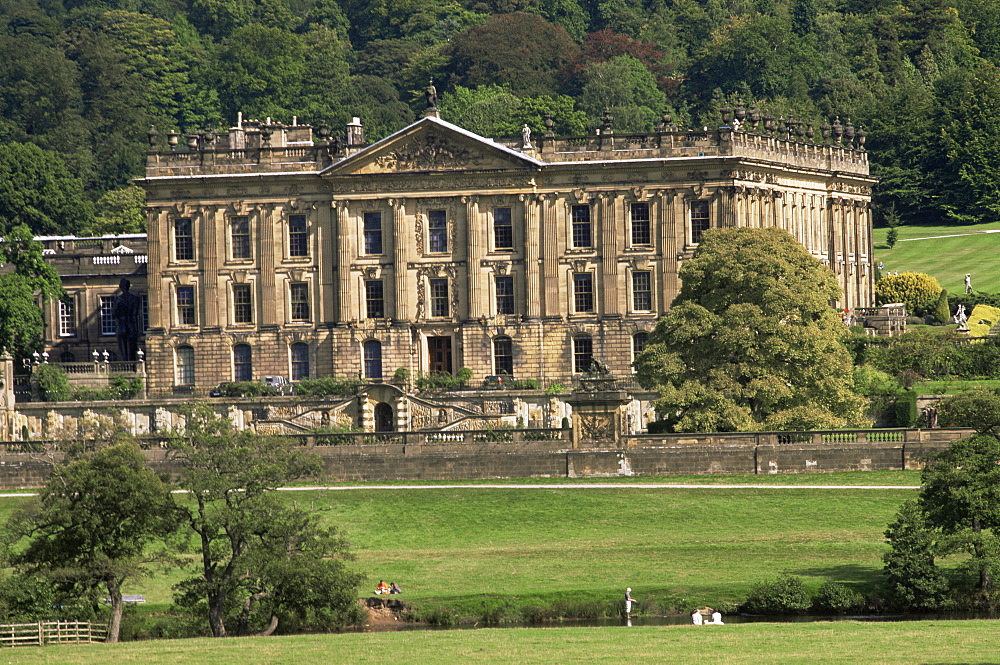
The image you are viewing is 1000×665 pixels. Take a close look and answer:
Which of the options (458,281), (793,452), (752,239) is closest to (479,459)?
(793,452)

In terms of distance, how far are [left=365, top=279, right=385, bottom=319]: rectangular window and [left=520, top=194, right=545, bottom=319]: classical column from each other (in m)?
6.58

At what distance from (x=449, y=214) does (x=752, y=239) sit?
958 inches

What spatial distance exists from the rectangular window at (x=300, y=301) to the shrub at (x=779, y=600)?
5304 cm

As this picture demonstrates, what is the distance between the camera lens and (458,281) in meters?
102

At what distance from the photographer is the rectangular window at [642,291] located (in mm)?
100938

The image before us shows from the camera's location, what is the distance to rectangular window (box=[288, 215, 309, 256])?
341 ft

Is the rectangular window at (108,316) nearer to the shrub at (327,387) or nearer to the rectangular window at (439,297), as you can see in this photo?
the rectangular window at (439,297)

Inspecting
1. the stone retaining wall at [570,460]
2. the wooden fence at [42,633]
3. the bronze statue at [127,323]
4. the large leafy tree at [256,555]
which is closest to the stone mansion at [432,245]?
the bronze statue at [127,323]

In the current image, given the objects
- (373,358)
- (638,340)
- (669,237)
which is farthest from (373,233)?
(669,237)

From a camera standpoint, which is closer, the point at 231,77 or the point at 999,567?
the point at 999,567

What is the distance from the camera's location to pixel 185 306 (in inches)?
4126

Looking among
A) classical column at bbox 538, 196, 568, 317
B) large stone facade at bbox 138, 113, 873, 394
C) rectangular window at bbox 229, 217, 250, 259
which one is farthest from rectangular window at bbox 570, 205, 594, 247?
rectangular window at bbox 229, 217, 250, 259

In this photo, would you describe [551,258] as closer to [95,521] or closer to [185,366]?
[185,366]

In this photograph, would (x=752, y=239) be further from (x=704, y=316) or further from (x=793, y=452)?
(x=793, y=452)
